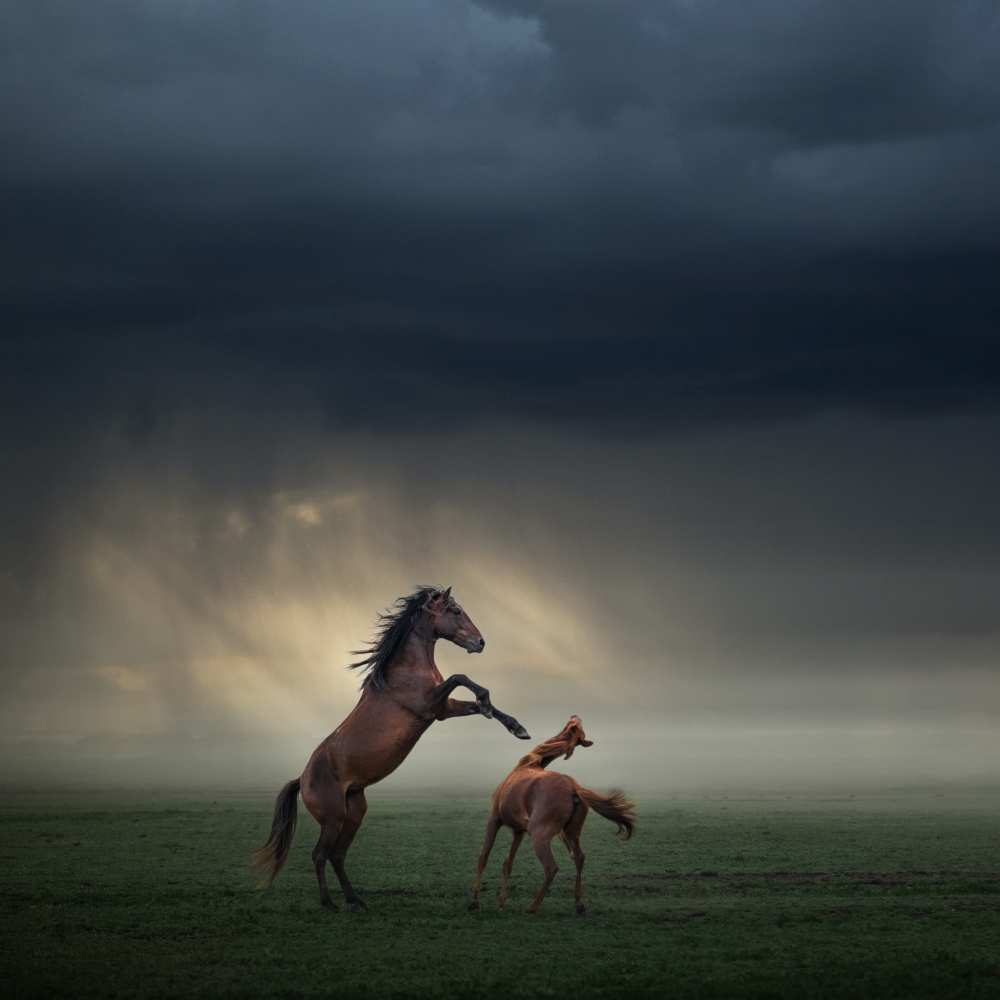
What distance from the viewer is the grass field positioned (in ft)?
42.1

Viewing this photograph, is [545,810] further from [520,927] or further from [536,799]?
[520,927]

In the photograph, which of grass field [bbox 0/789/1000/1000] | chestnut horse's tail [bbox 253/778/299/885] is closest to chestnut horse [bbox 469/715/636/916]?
grass field [bbox 0/789/1000/1000]

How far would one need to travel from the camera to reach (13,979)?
43.6ft

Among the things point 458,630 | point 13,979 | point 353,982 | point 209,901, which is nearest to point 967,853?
point 458,630

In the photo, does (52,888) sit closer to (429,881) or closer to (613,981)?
(429,881)

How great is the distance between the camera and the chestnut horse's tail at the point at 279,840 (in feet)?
63.7

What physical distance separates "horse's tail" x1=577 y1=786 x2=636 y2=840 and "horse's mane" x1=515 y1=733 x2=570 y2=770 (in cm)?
84

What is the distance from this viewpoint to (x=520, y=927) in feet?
52.9

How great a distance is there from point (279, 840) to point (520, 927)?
4895 mm

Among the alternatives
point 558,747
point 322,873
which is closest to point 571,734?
point 558,747

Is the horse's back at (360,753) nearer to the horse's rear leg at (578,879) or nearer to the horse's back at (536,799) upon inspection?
the horse's back at (536,799)

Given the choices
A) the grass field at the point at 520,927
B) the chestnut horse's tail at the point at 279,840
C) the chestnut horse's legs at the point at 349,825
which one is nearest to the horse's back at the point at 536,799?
the grass field at the point at 520,927

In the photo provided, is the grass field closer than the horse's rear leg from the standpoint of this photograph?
Yes

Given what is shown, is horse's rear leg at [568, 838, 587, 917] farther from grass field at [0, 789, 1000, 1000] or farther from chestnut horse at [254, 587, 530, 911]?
chestnut horse at [254, 587, 530, 911]
